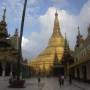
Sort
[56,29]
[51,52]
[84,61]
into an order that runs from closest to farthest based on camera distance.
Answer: [84,61] < [51,52] < [56,29]

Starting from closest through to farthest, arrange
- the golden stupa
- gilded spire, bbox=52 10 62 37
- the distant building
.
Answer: the distant building, the golden stupa, gilded spire, bbox=52 10 62 37

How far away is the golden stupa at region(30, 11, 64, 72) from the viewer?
94.8 metres

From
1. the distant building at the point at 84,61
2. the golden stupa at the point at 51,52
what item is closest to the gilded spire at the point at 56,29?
the golden stupa at the point at 51,52

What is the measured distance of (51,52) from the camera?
10031 cm

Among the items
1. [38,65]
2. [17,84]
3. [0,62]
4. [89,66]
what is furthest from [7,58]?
[38,65]

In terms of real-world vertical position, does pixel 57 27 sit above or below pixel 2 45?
above

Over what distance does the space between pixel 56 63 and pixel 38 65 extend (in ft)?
42.0

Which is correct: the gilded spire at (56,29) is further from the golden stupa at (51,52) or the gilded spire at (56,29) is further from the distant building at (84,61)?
the distant building at (84,61)

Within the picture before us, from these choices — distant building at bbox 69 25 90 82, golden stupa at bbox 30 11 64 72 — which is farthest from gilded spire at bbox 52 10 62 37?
distant building at bbox 69 25 90 82

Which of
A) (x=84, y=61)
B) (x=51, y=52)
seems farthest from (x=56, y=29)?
(x=84, y=61)

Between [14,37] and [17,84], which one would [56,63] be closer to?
[14,37]

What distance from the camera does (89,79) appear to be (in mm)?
39906

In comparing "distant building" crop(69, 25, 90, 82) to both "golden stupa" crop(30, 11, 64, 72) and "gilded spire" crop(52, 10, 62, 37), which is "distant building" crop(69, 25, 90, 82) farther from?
"gilded spire" crop(52, 10, 62, 37)

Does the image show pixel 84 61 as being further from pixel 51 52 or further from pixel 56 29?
pixel 56 29
